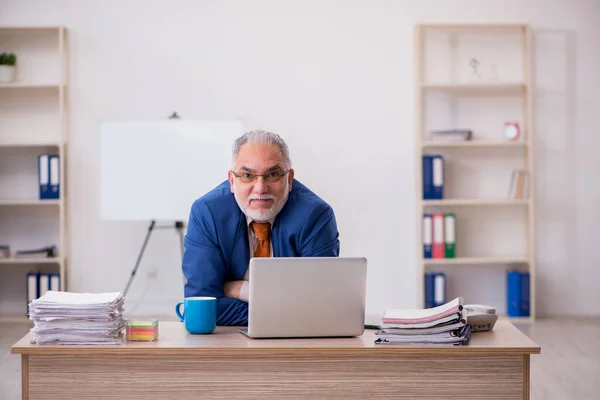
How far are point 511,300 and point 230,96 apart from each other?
2.59 metres

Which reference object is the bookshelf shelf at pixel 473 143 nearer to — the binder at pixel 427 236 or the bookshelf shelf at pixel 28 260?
the binder at pixel 427 236

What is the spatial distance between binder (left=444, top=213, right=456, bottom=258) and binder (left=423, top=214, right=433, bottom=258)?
0.11 m

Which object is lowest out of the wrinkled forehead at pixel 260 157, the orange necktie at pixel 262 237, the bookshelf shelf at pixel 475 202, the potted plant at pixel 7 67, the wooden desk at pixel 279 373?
the wooden desk at pixel 279 373

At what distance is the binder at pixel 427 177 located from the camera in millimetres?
6172

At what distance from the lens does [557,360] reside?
192 inches

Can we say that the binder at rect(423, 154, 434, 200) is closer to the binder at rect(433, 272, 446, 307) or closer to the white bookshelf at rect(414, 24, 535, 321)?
the white bookshelf at rect(414, 24, 535, 321)

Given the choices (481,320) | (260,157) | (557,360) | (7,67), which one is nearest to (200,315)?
(260,157)

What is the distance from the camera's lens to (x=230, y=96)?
6383mm

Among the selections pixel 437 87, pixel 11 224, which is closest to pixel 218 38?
pixel 437 87

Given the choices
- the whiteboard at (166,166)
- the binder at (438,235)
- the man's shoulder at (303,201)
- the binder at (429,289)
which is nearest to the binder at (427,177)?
the binder at (438,235)

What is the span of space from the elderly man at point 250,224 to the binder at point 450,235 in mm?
3103

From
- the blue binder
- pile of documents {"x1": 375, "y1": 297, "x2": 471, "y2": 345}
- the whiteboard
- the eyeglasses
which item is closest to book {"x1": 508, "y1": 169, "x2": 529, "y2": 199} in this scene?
the blue binder

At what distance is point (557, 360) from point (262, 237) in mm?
2508

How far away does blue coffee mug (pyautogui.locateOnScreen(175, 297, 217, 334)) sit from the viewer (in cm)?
262
